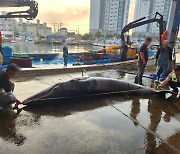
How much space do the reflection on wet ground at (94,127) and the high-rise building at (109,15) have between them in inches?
5376

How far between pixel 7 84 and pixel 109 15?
14618 centimetres

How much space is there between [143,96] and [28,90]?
151 inches

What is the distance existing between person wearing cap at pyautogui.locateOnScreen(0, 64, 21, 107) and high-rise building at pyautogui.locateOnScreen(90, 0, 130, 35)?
13730 cm

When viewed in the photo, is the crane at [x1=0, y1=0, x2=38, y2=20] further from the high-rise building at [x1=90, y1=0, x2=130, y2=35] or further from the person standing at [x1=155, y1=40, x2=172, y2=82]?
the high-rise building at [x1=90, y1=0, x2=130, y2=35]

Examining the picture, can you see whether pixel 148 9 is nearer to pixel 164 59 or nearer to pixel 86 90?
pixel 164 59

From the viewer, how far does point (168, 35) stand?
8422mm

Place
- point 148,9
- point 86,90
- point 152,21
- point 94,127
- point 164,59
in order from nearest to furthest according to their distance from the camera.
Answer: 1. point 94,127
2. point 86,90
3. point 164,59
4. point 152,21
5. point 148,9

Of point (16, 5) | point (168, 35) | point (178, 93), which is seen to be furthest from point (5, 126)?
point (16, 5)

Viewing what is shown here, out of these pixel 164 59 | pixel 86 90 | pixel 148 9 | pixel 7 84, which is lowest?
pixel 86 90

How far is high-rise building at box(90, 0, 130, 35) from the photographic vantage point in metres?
135

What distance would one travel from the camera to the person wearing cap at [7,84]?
403 cm

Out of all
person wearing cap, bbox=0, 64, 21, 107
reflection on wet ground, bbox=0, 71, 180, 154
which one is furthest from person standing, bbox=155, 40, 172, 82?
person wearing cap, bbox=0, 64, 21, 107

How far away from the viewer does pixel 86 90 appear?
205 inches

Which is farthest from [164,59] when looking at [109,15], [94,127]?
[109,15]
